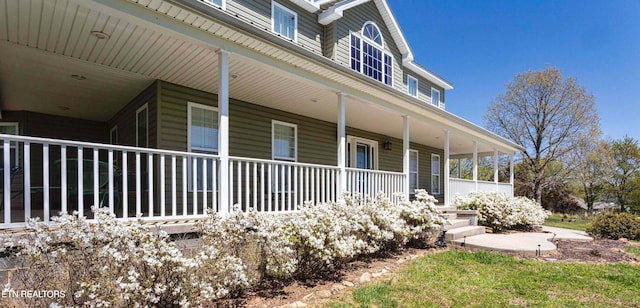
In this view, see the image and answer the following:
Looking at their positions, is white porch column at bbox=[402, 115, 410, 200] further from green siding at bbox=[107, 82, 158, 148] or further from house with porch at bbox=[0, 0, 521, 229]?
green siding at bbox=[107, 82, 158, 148]

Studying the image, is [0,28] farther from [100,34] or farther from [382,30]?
[382,30]

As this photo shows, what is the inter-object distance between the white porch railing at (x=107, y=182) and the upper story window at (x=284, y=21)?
14.5 ft

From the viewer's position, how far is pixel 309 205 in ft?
14.9

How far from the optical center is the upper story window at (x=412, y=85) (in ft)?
43.7

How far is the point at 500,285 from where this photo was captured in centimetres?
411

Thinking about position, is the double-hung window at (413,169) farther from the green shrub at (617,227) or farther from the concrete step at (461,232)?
the green shrub at (617,227)

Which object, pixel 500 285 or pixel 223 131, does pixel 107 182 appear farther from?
pixel 500 285

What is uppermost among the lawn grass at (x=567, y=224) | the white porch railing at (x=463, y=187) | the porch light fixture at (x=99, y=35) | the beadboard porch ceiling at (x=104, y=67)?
the porch light fixture at (x=99, y=35)

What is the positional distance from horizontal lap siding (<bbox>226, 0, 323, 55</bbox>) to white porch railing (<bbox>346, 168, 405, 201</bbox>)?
14.0 feet

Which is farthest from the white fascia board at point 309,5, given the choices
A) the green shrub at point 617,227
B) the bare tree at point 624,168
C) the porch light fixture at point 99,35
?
the bare tree at point 624,168

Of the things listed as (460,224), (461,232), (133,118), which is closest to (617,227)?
(460,224)

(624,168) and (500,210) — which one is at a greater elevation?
(624,168)

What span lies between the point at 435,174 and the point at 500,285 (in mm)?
11526

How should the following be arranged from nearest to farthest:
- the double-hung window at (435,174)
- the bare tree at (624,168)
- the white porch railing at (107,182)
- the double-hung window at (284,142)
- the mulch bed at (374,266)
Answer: the white porch railing at (107,182) → the mulch bed at (374,266) → the double-hung window at (284,142) → the double-hung window at (435,174) → the bare tree at (624,168)
